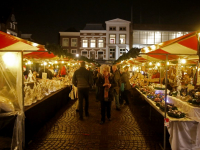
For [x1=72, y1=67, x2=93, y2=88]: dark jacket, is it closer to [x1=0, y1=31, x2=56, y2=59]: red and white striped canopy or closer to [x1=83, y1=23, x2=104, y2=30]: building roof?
[x1=0, y1=31, x2=56, y2=59]: red and white striped canopy

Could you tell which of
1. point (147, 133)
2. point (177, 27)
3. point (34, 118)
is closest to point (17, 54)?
point (34, 118)

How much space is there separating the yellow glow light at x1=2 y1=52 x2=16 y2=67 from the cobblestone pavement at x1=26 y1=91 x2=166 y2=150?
1.81 meters

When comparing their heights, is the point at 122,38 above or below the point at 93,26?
below

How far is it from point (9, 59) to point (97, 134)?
2.71 m

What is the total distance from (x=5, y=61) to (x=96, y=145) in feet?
8.77

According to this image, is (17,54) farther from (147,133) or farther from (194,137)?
(194,137)

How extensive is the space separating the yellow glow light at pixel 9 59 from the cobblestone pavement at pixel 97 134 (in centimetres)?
181

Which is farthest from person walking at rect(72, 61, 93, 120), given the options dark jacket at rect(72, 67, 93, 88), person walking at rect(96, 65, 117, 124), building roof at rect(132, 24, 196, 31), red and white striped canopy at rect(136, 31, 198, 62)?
building roof at rect(132, 24, 196, 31)

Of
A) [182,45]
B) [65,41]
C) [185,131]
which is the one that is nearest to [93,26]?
[65,41]

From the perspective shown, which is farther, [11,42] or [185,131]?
[11,42]

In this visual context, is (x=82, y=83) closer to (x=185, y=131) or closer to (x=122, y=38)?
(x=185, y=131)

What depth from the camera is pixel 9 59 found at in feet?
11.4

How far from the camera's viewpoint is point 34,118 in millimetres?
4051

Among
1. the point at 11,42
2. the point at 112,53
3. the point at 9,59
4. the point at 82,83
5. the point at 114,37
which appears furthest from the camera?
the point at 112,53
